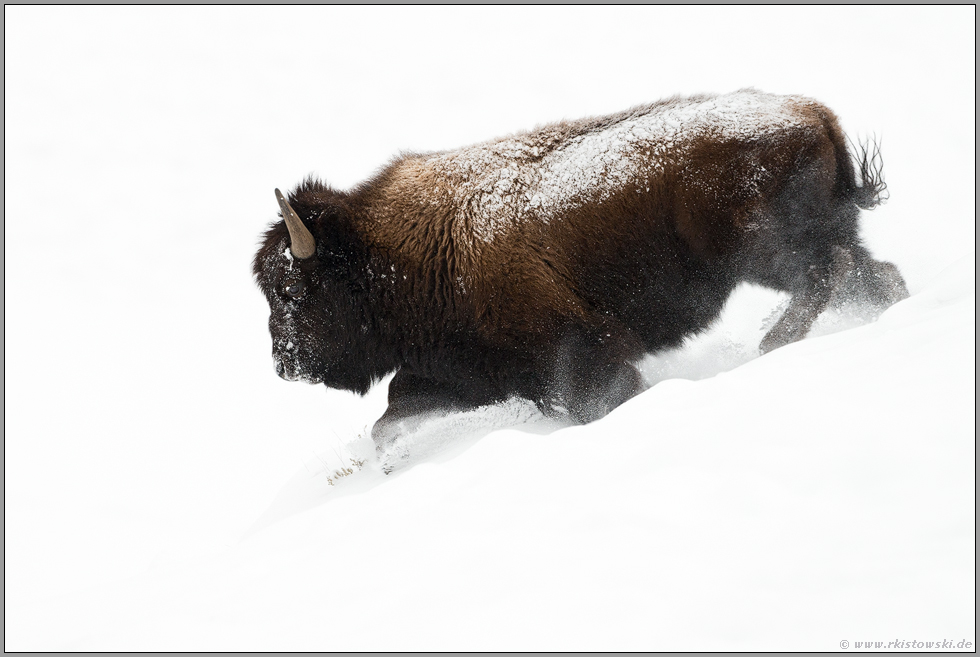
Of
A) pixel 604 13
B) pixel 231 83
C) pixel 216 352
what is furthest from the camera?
pixel 604 13

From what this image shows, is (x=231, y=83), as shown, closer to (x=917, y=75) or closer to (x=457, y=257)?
(x=917, y=75)

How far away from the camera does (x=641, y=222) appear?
4.22m

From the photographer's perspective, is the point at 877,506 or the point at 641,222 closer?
the point at 877,506

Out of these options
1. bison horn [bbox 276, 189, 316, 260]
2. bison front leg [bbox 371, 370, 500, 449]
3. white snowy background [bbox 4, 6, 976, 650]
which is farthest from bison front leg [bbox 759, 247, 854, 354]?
bison horn [bbox 276, 189, 316, 260]

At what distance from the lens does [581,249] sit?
4254 mm

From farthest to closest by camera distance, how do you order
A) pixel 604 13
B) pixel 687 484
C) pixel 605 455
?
pixel 604 13, pixel 605 455, pixel 687 484

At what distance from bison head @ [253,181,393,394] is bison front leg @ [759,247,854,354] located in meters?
2.59

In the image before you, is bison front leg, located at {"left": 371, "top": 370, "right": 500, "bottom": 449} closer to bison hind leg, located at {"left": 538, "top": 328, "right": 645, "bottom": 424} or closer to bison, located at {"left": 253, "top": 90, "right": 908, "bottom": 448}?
bison, located at {"left": 253, "top": 90, "right": 908, "bottom": 448}

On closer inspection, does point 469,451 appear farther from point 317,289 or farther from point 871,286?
point 871,286

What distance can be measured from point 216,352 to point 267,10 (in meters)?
24.2

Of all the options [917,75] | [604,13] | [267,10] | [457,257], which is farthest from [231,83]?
[457,257]

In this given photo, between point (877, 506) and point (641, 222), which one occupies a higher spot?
point (641, 222)

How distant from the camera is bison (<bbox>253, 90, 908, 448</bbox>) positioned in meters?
4.16

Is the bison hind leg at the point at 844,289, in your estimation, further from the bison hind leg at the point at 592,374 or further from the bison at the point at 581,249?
the bison hind leg at the point at 592,374
